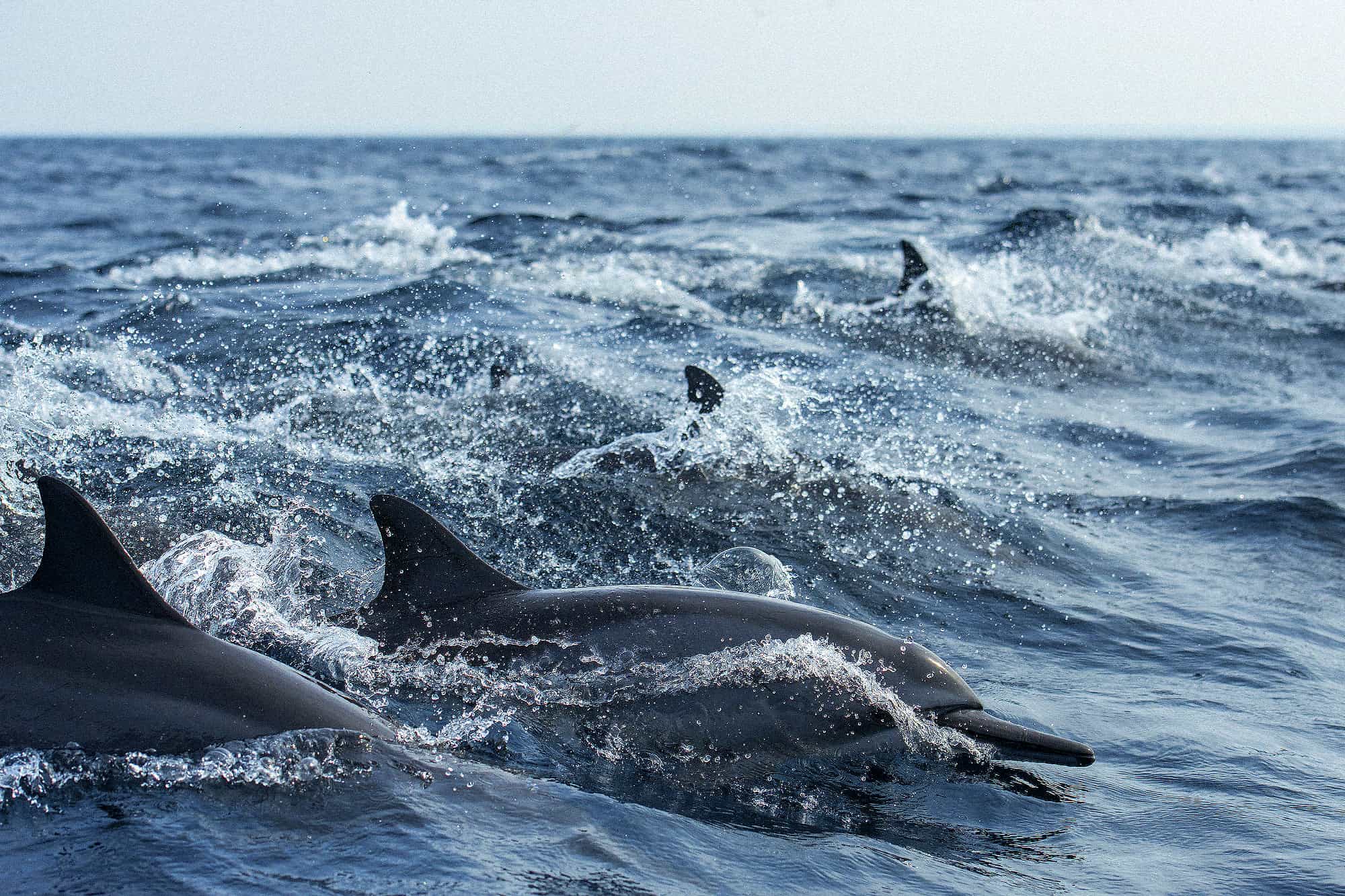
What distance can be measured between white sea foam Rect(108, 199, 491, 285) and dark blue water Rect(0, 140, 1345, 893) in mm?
146

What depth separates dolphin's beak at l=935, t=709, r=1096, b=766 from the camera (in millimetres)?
5203

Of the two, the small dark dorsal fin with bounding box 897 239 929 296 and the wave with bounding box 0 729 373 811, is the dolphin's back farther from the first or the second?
the small dark dorsal fin with bounding box 897 239 929 296

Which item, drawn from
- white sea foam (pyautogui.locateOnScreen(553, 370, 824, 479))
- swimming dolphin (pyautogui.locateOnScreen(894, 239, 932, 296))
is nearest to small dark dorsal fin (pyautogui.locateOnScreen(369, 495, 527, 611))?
white sea foam (pyautogui.locateOnScreen(553, 370, 824, 479))

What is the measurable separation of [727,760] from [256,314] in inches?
407

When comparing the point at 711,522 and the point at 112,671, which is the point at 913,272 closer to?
the point at 711,522

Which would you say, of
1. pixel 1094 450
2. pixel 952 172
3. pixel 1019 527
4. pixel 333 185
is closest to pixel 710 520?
pixel 1019 527

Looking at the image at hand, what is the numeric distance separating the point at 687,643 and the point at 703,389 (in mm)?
4423

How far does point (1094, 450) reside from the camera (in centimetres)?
1145

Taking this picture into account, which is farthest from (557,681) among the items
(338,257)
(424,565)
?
(338,257)

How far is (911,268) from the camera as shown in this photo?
16.8m

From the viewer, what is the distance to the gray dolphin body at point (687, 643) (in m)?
5.20

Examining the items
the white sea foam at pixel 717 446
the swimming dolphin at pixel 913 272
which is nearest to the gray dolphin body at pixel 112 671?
the white sea foam at pixel 717 446

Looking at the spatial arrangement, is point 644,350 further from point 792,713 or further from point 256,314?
point 792,713

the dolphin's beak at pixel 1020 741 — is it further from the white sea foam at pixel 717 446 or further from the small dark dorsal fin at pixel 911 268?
the small dark dorsal fin at pixel 911 268
